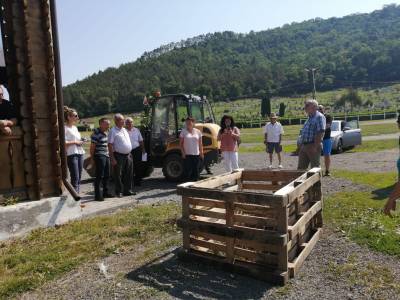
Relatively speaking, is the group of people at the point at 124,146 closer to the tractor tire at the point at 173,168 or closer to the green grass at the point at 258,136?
the tractor tire at the point at 173,168

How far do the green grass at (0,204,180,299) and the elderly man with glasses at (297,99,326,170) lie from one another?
271 cm

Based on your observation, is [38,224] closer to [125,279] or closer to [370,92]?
[125,279]

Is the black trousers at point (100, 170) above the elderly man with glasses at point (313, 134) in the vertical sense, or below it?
below

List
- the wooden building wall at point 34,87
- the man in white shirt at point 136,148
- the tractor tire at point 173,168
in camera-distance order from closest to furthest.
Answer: the wooden building wall at point 34,87, the man in white shirt at point 136,148, the tractor tire at point 173,168

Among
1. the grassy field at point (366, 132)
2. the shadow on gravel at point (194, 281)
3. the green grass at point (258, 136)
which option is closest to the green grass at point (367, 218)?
the shadow on gravel at point (194, 281)

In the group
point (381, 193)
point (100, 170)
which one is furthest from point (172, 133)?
point (381, 193)

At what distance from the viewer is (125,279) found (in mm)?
4766

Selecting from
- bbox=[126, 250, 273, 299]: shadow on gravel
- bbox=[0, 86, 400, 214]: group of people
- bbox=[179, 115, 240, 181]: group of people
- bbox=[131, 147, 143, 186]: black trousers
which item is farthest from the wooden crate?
bbox=[131, 147, 143, 186]: black trousers

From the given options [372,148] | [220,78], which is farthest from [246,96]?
[372,148]

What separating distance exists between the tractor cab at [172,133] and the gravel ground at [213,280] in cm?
634

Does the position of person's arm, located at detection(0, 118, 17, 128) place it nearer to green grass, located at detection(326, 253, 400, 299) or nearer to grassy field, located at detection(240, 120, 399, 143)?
green grass, located at detection(326, 253, 400, 299)

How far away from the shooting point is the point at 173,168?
12.1 m

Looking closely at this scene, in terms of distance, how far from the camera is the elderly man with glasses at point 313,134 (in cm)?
766

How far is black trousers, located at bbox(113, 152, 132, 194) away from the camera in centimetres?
916
